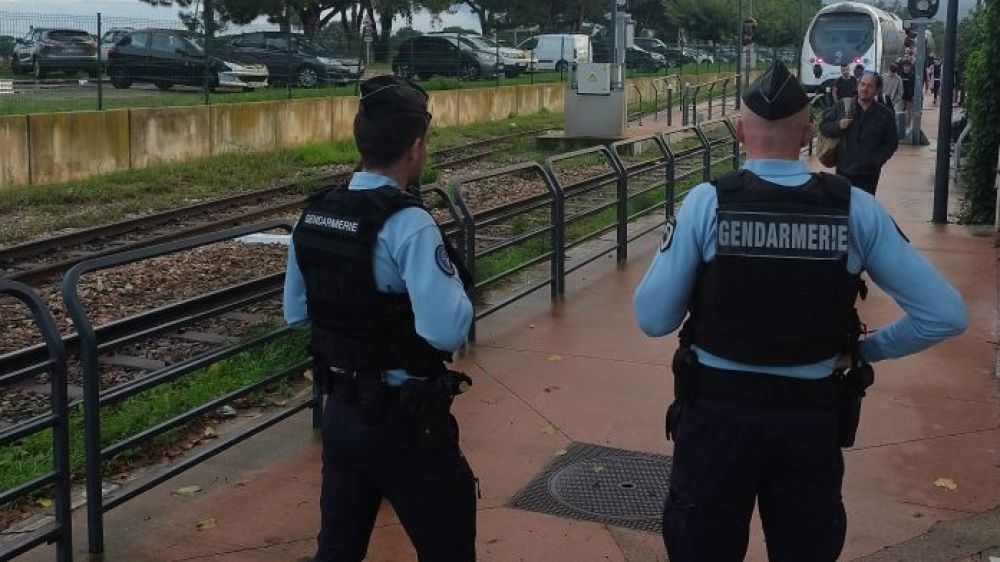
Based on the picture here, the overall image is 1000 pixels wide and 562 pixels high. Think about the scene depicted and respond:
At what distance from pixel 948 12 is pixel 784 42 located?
5611cm

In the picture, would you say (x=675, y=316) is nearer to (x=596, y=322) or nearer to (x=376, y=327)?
(x=376, y=327)

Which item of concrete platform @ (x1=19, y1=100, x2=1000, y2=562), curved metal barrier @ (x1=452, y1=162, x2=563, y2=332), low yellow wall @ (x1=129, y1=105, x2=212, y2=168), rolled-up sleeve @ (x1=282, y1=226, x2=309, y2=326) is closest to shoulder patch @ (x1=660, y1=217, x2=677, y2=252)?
rolled-up sleeve @ (x1=282, y1=226, x2=309, y2=326)

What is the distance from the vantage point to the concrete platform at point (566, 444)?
475 cm

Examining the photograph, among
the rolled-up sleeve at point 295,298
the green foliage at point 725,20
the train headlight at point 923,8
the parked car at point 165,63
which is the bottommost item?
the rolled-up sleeve at point 295,298

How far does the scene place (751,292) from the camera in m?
3.10

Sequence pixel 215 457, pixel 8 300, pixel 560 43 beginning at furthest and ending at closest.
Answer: pixel 560 43 < pixel 8 300 < pixel 215 457

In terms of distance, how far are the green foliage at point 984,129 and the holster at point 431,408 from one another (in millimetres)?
11368

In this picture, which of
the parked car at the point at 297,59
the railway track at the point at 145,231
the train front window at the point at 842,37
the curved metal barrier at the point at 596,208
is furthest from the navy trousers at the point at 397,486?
the train front window at the point at 842,37

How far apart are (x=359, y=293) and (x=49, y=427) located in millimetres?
1597

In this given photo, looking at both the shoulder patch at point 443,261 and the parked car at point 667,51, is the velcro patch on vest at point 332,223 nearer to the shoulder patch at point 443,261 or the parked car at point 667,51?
the shoulder patch at point 443,261

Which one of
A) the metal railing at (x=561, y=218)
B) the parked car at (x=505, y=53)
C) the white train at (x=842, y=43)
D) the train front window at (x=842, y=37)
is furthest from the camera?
the parked car at (x=505, y=53)

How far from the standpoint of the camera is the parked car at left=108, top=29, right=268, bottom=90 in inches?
860

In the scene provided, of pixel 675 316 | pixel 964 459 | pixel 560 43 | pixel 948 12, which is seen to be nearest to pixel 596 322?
pixel 964 459

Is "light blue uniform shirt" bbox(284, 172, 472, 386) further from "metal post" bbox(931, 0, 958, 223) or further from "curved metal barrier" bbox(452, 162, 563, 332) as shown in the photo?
"metal post" bbox(931, 0, 958, 223)
